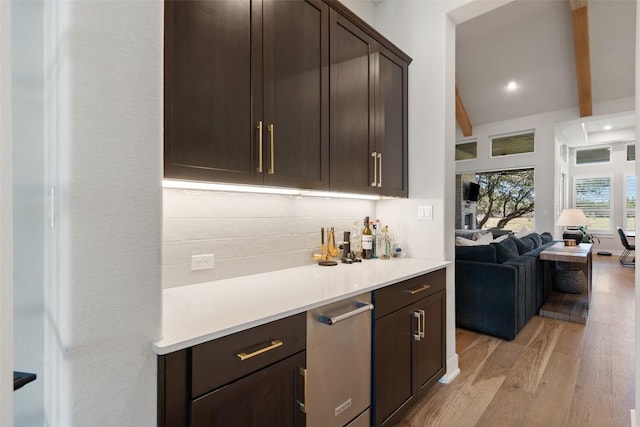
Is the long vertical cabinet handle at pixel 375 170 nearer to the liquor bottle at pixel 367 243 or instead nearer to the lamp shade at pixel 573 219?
the liquor bottle at pixel 367 243

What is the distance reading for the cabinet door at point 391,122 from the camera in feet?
7.01

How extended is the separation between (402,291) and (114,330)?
1375 mm

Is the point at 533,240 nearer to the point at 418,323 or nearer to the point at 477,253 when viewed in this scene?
the point at 477,253

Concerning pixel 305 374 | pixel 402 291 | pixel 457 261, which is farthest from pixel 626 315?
pixel 305 374

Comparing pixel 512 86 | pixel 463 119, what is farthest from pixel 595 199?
pixel 512 86

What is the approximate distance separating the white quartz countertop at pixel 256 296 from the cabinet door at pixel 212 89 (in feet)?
1.64

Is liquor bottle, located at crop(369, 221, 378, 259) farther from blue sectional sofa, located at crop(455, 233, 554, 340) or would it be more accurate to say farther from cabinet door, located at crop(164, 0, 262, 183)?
blue sectional sofa, located at crop(455, 233, 554, 340)

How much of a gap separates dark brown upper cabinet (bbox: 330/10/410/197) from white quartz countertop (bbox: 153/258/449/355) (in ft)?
1.75

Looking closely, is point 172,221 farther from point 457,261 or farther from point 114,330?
point 457,261

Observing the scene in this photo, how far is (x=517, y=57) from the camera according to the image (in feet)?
18.9

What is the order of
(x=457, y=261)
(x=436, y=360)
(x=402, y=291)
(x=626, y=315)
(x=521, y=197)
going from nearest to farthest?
(x=402, y=291), (x=436, y=360), (x=457, y=261), (x=626, y=315), (x=521, y=197)

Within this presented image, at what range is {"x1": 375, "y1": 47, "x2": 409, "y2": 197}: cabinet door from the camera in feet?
7.01

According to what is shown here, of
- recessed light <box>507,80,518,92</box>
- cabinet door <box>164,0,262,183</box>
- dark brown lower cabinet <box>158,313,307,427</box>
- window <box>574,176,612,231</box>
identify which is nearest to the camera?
dark brown lower cabinet <box>158,313,307,427</box>

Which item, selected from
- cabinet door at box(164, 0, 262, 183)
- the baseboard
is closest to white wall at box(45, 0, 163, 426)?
cabinet door at box(164, 0, 262, 183)
